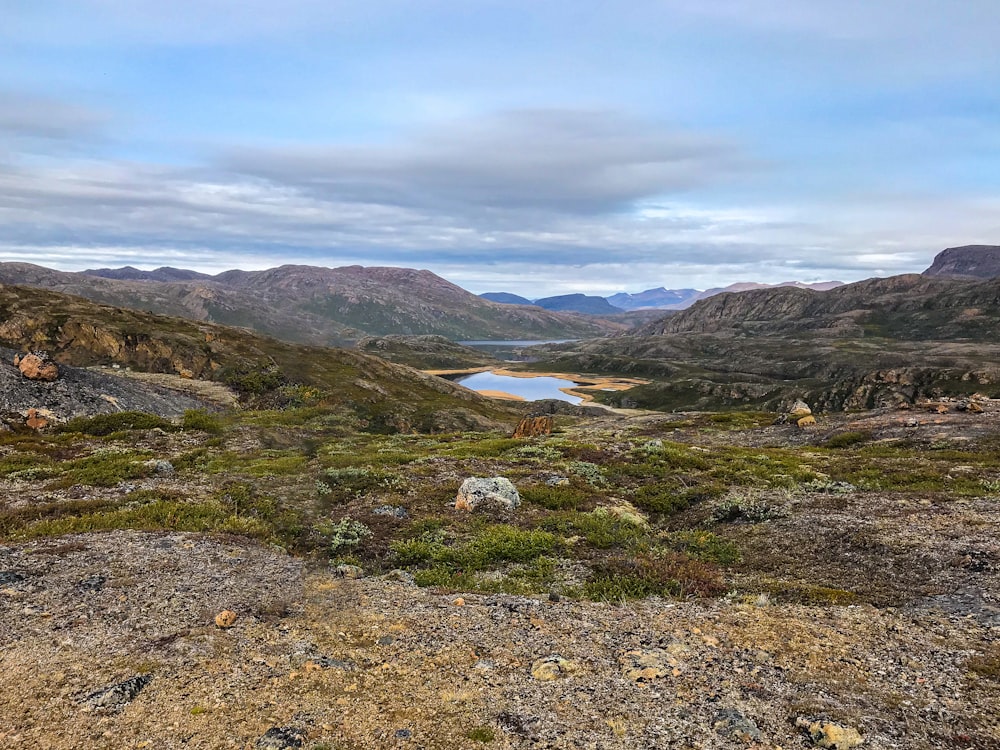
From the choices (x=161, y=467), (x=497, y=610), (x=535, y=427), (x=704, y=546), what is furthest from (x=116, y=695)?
(x=535, y=427)

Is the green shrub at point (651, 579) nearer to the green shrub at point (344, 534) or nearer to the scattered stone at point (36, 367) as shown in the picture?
the green shrub at point (344, 534)

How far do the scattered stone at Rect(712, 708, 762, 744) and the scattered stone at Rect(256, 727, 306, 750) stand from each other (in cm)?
704

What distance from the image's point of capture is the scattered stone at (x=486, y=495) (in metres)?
22.4

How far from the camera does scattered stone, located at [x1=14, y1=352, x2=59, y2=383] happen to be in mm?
41625

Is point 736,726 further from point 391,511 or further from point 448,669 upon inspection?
point 391,511

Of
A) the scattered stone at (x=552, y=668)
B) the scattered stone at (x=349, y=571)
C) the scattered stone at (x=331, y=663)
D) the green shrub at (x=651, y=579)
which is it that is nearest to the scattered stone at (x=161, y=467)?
the scattered stone at (x=349, y=571)

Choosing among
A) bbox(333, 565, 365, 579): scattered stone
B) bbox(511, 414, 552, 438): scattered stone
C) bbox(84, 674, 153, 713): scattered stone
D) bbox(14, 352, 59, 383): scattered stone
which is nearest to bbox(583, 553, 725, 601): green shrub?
bbox(333, 565, 365, 579): scattered stone

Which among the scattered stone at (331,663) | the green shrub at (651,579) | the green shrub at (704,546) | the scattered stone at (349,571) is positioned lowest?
the scattered stone at (349,571)

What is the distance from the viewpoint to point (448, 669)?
34.8 ft

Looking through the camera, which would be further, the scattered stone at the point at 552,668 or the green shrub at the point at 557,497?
the green shrub at the point at 557,497

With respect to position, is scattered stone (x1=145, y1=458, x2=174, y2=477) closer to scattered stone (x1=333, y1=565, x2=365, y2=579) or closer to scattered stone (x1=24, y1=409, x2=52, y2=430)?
scattered stone (x1=333, y1=565, x2=365, y2=579)

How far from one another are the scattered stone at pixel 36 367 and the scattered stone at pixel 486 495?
41.0m

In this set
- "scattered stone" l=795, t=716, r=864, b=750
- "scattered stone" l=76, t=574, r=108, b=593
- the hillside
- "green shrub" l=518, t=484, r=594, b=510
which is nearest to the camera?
"scattered stone" l=795, t=716, r=864, b=750

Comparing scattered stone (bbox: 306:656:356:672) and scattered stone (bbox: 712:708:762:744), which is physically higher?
scattered stone (bbox: 712:708:762:744)
